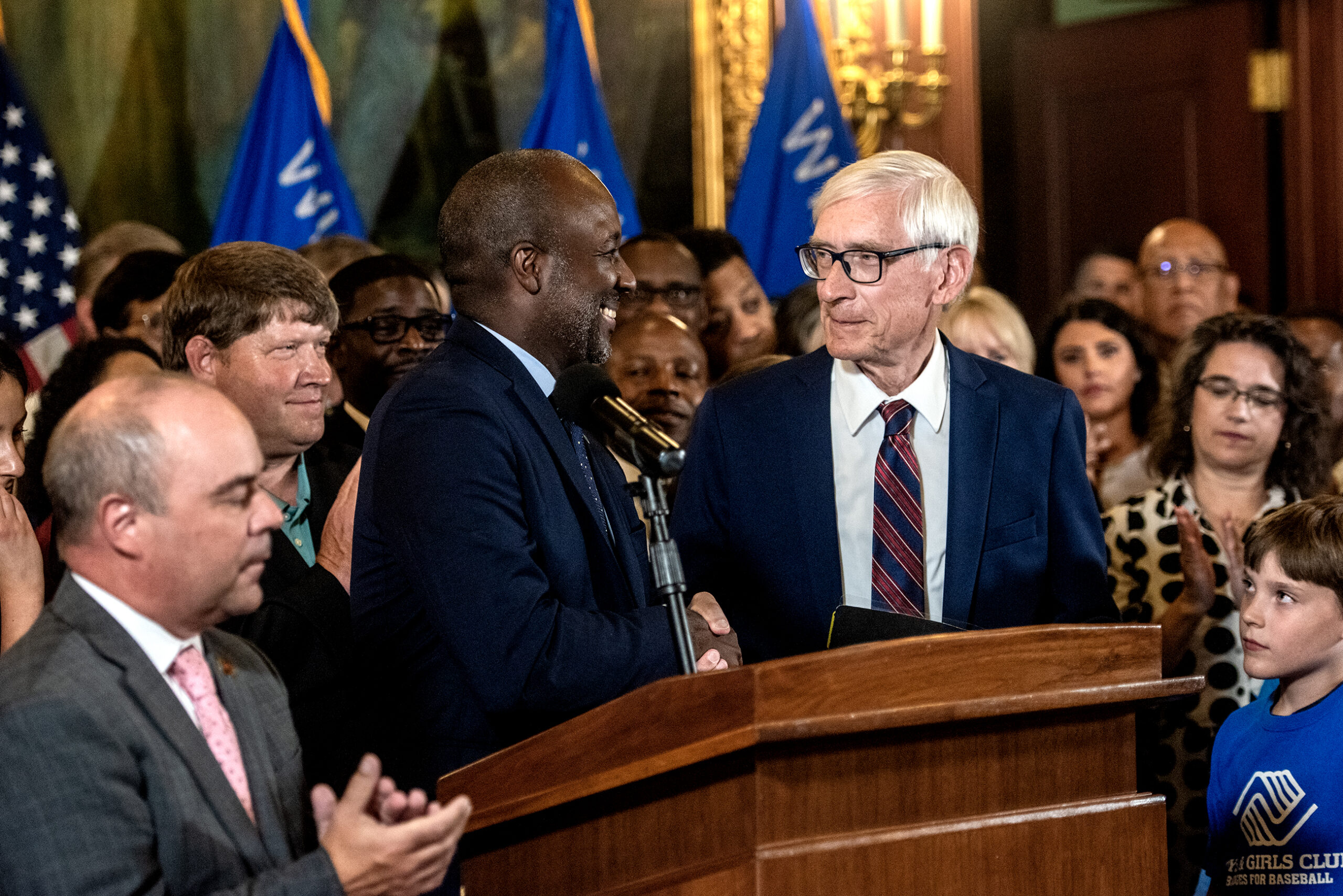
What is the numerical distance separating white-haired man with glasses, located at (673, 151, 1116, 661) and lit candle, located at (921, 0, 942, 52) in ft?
16.0

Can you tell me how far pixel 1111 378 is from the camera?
195 inches

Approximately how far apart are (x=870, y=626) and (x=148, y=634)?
41.3 inches

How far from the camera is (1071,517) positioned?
2.81 meters

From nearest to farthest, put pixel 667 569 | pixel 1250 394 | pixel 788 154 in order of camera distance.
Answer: pixel 667 569, pixel 1250 394, pixel 788 154

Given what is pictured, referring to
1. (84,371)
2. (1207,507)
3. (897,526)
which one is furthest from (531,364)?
(1207,507)

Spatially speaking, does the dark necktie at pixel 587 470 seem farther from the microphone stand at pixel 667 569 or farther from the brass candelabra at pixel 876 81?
the brass candelabra at pixel 876 81

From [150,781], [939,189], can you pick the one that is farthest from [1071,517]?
[150,781]

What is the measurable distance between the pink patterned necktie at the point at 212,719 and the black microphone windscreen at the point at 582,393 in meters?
0.61

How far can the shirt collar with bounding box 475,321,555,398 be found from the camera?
8.25ft

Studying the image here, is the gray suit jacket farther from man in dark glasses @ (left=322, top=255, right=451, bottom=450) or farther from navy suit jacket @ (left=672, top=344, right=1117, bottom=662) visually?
man in dark glasses @ (left=322, top=255, right=451, bottom=450)

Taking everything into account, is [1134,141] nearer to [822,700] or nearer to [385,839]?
[822,700]

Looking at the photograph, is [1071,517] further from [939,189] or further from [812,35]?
[812,35]

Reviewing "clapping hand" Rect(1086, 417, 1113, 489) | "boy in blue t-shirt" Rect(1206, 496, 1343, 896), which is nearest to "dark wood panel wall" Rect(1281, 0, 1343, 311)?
"clapping hand" Rect(1086, 417, 1113, 489)

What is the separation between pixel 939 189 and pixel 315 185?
3776mm
